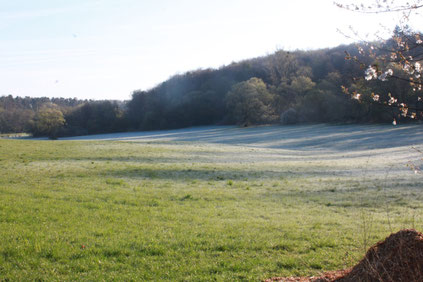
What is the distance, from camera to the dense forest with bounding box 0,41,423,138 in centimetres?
7706

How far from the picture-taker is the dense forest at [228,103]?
7706cm

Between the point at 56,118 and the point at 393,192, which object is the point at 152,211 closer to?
the point at 393,192

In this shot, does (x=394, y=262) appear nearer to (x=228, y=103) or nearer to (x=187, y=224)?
(x=187, y=224)

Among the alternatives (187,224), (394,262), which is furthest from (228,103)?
(394,262)

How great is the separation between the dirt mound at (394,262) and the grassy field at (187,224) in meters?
0.36

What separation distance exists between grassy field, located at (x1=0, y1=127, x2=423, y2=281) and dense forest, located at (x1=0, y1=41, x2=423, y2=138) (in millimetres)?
55883

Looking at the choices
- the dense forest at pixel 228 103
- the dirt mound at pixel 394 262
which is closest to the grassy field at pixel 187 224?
the dirt mound at pixel 394 262

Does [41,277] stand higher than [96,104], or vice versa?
[96,104]

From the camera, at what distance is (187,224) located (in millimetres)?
9453

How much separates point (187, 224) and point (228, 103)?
82733mm

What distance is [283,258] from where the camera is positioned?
6.83 meters

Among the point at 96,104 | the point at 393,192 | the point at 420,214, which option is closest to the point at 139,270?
the point at 420,214

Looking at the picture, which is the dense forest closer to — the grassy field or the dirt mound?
the grassy field

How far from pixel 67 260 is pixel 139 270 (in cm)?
143
